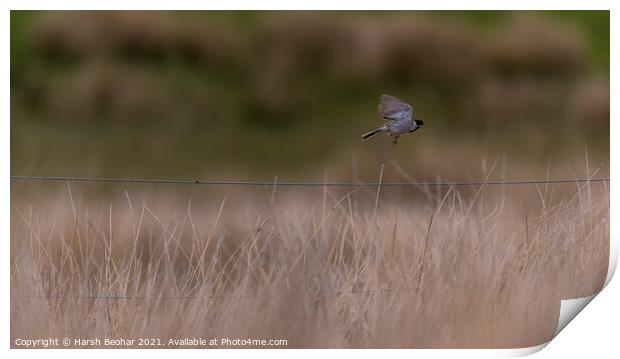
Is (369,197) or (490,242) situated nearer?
(490,242)

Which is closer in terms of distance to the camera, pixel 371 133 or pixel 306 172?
pixel 371 133

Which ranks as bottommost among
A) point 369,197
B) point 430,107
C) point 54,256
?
point 54,256

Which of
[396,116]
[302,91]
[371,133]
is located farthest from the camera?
[302,91]

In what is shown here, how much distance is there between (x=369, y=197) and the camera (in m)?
3.58

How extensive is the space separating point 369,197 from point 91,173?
1.22 meters

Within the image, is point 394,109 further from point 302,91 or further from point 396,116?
point 302,91

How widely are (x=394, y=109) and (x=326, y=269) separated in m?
0.76

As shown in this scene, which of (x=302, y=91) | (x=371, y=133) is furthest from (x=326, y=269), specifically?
(x=302, y=91)

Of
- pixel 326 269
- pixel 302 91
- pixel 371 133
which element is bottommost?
pixel 326 269

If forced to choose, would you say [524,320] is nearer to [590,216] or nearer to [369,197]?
[590,216]

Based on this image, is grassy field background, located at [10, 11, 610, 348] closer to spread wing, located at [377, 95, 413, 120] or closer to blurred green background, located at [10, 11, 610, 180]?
blurred green background, located at [10, 11, 610, 180]

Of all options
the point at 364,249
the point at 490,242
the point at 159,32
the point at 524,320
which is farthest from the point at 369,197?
the point at 159,32

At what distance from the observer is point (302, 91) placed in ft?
13.0

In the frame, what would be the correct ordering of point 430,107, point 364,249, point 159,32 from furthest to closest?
point 430,107, point 159,32, point 364,249
